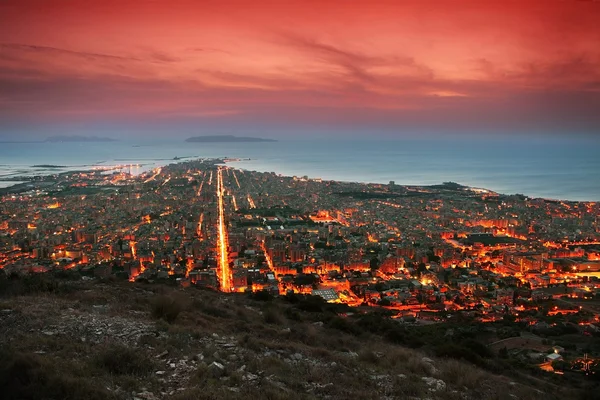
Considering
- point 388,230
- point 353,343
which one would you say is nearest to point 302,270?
point 388,230

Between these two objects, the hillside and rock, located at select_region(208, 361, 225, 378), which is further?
rock, located at select_region(208, 361, 225, 378)

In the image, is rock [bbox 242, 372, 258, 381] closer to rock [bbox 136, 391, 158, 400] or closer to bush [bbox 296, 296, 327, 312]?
rock [bbox 136, 391, 158, 400]

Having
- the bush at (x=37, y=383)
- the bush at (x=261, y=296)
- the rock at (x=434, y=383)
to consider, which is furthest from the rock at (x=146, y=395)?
the bush at (x=261, y=296)

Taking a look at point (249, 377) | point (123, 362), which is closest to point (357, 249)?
point (249, 377)

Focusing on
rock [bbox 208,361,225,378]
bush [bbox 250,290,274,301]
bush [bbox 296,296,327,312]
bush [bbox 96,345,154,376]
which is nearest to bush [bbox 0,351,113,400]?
bush [bbox 96,345,154,376]

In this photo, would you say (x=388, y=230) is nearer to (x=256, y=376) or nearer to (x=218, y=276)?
(x=218, y=276)

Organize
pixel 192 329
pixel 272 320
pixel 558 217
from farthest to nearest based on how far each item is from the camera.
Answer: pixel 558 217 < pixel 272 320 < pixel 192 329
